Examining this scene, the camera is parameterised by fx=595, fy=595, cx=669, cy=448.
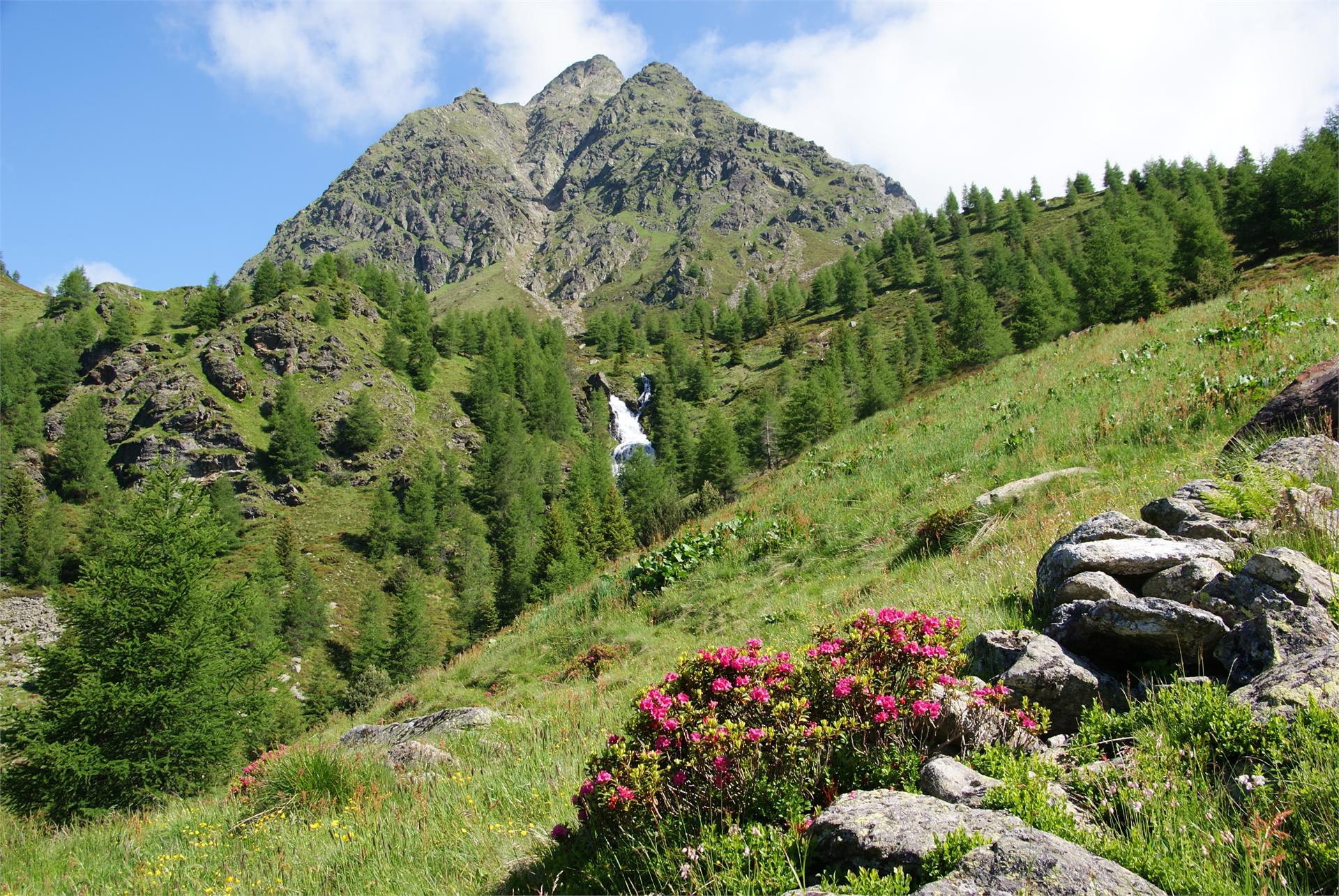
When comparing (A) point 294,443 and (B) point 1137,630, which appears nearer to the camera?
(B) point 1137,630

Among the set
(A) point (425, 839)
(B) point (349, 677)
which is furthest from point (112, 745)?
(B) point (349, 677)

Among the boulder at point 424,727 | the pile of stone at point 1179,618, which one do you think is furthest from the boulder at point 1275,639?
the boulder at point 424,727

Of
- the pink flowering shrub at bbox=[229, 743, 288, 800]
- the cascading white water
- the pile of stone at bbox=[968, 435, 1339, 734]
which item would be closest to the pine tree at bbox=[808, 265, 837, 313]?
the cascading white water

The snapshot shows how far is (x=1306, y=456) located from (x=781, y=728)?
5939 mm

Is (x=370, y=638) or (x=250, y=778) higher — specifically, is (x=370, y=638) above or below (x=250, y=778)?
below

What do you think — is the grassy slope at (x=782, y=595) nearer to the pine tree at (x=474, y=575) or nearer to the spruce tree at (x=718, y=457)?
the pine tree at (x=474, y=575)

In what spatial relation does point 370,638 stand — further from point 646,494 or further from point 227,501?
point 227,501

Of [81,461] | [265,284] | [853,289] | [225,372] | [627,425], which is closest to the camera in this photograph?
[81,461]

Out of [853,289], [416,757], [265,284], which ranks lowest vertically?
[416,757]

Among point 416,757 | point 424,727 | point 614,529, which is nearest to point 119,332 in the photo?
point 614,529

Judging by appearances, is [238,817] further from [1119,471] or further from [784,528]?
[1119,471]

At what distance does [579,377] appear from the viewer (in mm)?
139500

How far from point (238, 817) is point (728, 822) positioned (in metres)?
5.91

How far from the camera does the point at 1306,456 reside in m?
5.56
